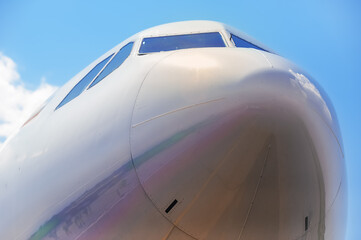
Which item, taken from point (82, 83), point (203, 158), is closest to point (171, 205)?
point (203, 158)

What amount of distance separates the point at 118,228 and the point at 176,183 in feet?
2.25

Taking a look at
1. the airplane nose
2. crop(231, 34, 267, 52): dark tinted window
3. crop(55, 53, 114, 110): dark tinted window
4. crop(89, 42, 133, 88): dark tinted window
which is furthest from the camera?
crop(231, 34, 267, 52): dark tinted window

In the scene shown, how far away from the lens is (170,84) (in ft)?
12.2

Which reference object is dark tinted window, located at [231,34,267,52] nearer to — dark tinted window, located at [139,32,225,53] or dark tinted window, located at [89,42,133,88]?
dark tinted window, located at [139,32,225,53]

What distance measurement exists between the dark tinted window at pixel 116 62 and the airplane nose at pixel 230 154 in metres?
1.61

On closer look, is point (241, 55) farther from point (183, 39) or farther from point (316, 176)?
point (183, 39)

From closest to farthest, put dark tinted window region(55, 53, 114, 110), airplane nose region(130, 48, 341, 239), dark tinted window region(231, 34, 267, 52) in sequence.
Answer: airplane nose region(130, 48, 341, 239), dark tinted window region(55, 53, 114, 110), dark tinted window region(231, 34, 267, 52)

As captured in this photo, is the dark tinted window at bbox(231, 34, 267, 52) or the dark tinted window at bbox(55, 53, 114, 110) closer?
the dark tinted window at bbox(55, 53, 114, 110)

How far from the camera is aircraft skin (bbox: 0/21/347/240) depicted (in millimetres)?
3301

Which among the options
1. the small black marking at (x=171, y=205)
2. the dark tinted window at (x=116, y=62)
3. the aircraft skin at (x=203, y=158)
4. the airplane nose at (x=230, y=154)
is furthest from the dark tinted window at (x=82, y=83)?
the small black marking at (x=171, y=205)

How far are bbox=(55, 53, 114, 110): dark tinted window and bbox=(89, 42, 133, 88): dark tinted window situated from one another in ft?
0.74

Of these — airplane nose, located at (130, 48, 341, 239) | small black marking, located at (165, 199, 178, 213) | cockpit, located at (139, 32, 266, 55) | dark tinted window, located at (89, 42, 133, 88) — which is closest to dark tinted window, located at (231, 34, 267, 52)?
cockpit, located at (139, 32, 266, 55)

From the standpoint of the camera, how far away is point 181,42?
5309 mm

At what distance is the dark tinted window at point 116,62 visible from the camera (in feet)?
16.7
